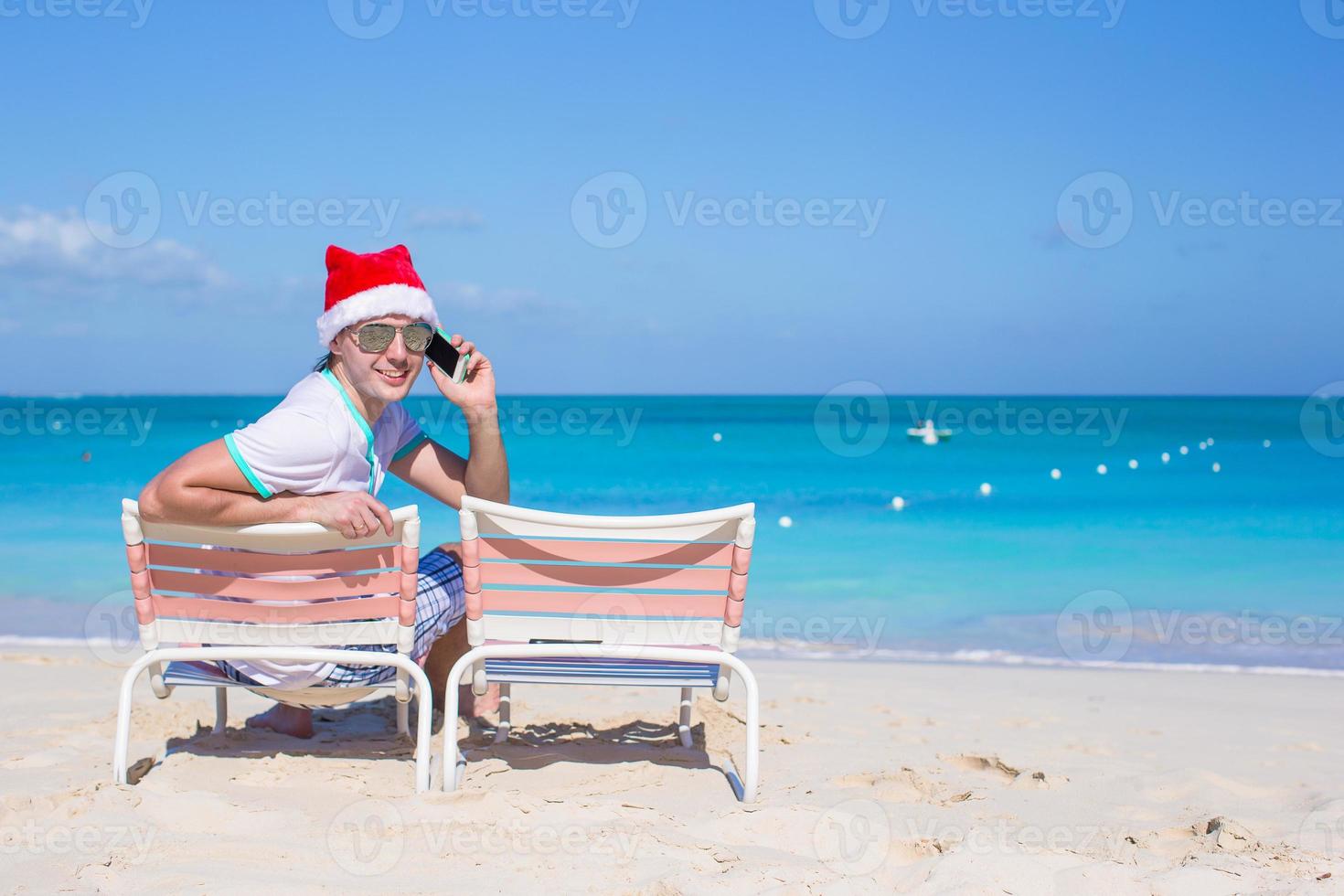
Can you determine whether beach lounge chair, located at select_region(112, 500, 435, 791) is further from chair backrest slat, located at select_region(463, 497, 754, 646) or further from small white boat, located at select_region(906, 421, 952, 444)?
small white boat, located at select_region(906, 421, 952, 444)

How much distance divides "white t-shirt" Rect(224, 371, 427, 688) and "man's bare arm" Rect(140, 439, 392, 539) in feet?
0.18

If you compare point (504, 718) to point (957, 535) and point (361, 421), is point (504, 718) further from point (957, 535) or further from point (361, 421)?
point (957, 535)

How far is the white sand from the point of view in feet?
9.02

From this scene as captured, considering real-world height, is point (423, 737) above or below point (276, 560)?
below

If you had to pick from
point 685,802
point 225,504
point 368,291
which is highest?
point 368,291

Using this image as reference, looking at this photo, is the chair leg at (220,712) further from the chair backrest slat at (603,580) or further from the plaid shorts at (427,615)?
the chair backrest slat at (603,580)

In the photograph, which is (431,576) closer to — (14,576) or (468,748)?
(468,748)

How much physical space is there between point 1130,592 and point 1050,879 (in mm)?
7790

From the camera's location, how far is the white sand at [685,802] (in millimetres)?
2748

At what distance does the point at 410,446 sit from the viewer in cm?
400

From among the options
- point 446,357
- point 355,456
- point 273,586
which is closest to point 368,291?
point 446,357

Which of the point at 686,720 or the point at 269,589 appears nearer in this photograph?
the point at 269,589

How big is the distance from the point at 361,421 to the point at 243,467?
48 cm

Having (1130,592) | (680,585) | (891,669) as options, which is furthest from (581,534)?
(1130,592)
